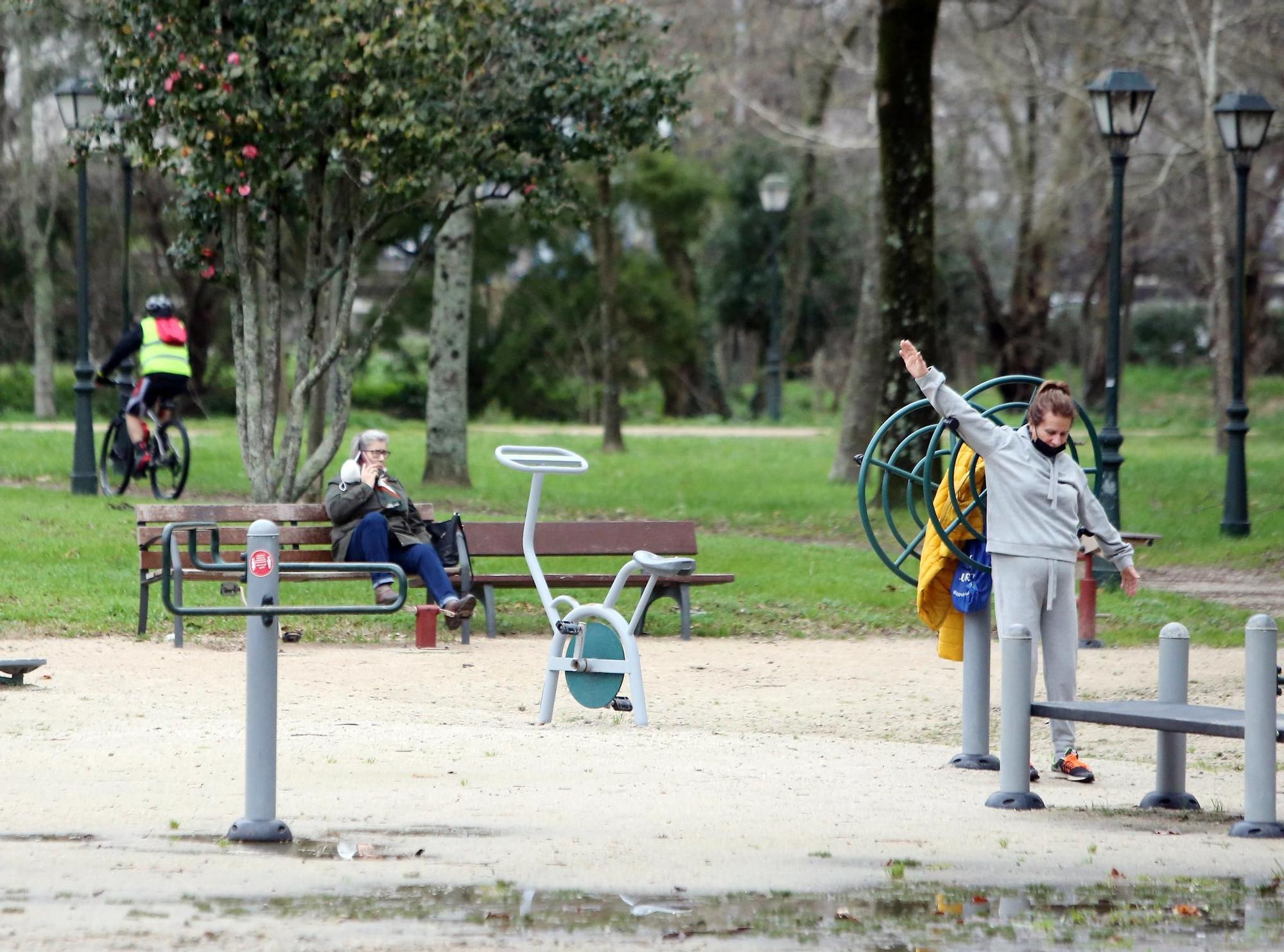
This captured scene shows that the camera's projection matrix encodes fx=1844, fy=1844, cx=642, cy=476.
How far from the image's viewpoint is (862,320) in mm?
22391

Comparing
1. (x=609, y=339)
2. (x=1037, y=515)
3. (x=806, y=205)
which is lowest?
(x=1037, y=515)

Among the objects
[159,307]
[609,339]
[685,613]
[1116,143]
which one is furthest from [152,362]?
[609,339]

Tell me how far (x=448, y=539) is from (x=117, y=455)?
21.8 ft

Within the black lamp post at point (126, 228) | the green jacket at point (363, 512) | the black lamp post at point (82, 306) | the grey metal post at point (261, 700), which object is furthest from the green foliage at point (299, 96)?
the grey metal post at point (261, 700)

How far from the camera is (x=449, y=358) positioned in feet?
64.4

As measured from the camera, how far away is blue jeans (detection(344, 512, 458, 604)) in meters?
11.2

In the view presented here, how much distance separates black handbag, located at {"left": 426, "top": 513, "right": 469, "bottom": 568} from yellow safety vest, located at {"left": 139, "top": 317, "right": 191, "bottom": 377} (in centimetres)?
570

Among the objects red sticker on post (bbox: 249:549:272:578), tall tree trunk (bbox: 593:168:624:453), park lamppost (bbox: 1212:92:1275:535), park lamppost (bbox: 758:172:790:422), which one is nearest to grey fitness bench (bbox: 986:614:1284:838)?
red sticker on post (bbox: 249:549:272:578)

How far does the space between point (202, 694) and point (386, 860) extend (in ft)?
12.0

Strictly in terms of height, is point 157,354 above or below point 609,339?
below

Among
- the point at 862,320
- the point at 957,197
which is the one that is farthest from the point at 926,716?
the point at 957,197

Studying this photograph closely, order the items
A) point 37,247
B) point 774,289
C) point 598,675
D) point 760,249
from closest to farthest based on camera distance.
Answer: point 598,675 → point 37,247 → point 774,289 → point 760,249

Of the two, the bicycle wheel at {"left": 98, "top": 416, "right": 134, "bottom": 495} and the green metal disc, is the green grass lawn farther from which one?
the green metal disc

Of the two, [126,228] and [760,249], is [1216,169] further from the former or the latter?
[760,249]
